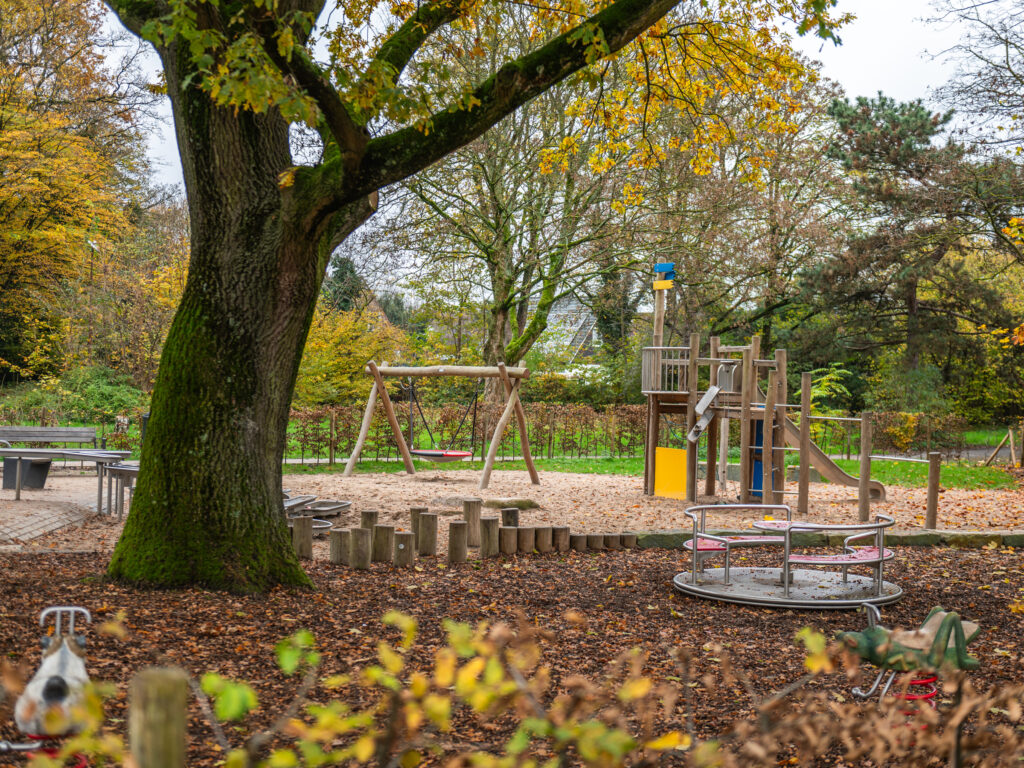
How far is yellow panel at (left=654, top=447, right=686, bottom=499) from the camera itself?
41.3 feet

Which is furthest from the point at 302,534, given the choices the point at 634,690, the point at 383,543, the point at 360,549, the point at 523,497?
the point at 634,690

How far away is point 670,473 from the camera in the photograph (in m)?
12.7

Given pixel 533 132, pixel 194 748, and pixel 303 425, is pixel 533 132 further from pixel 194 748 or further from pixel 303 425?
pixel 194 748

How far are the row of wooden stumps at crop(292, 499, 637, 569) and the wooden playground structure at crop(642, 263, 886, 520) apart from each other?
11.0ft

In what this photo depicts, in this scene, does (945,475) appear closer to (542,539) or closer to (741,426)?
(741,426)

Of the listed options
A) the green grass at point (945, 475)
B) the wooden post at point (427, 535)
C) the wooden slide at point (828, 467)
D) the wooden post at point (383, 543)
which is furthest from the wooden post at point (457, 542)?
the green grass at point (945, 475)

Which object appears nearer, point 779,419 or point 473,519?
point 473,519

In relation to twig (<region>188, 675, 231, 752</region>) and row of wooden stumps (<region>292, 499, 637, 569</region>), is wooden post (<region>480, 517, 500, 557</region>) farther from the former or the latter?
twig (<region>188, 675, 231, 752</region>)

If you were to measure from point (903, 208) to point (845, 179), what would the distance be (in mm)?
2060

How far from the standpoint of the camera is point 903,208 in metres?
23.0

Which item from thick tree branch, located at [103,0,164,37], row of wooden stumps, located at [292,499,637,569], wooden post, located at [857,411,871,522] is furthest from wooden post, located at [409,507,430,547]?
wooden post, located at [857,411,871,522]

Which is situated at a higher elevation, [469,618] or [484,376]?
[484,376]

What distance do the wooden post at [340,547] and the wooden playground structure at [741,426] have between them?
554 centimetres

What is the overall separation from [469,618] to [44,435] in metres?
9.23
